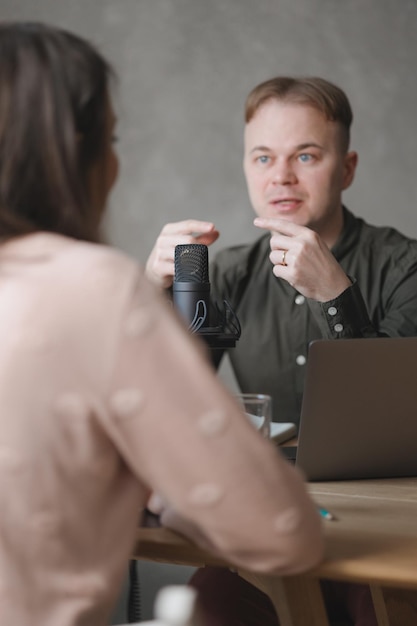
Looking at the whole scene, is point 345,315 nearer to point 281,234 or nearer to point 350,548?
point 281,234

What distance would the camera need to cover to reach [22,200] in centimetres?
90

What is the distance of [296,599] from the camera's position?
1.21 m

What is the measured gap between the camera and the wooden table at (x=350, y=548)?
101cm

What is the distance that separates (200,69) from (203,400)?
2.48 m

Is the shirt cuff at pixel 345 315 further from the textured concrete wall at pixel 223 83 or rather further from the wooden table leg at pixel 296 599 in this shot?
the textured concrete wall at pixel 223 83

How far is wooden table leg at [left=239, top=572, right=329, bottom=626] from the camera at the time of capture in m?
1.19

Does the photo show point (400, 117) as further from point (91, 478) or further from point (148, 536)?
point (91, 478)

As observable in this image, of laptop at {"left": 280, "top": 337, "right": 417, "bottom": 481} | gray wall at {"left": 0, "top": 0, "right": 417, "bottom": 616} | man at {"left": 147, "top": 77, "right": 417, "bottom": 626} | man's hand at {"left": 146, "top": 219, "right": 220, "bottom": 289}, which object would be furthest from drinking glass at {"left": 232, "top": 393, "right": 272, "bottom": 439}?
gray wall at {"left": 0, "top": 0, "right": 417, "bottom": 616}

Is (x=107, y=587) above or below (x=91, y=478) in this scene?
below

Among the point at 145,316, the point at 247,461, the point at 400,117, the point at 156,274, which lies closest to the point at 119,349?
the point at 145,316

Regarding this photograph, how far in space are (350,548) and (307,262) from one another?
92cm

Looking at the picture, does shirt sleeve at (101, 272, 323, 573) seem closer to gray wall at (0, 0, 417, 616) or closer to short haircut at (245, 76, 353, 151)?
short haircut at (245, 76, 353, 151)

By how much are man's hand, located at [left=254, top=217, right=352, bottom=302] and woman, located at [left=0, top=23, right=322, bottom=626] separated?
1035 millimetres

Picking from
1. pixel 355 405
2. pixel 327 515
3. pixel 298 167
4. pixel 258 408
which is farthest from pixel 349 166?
pixel 327 515
